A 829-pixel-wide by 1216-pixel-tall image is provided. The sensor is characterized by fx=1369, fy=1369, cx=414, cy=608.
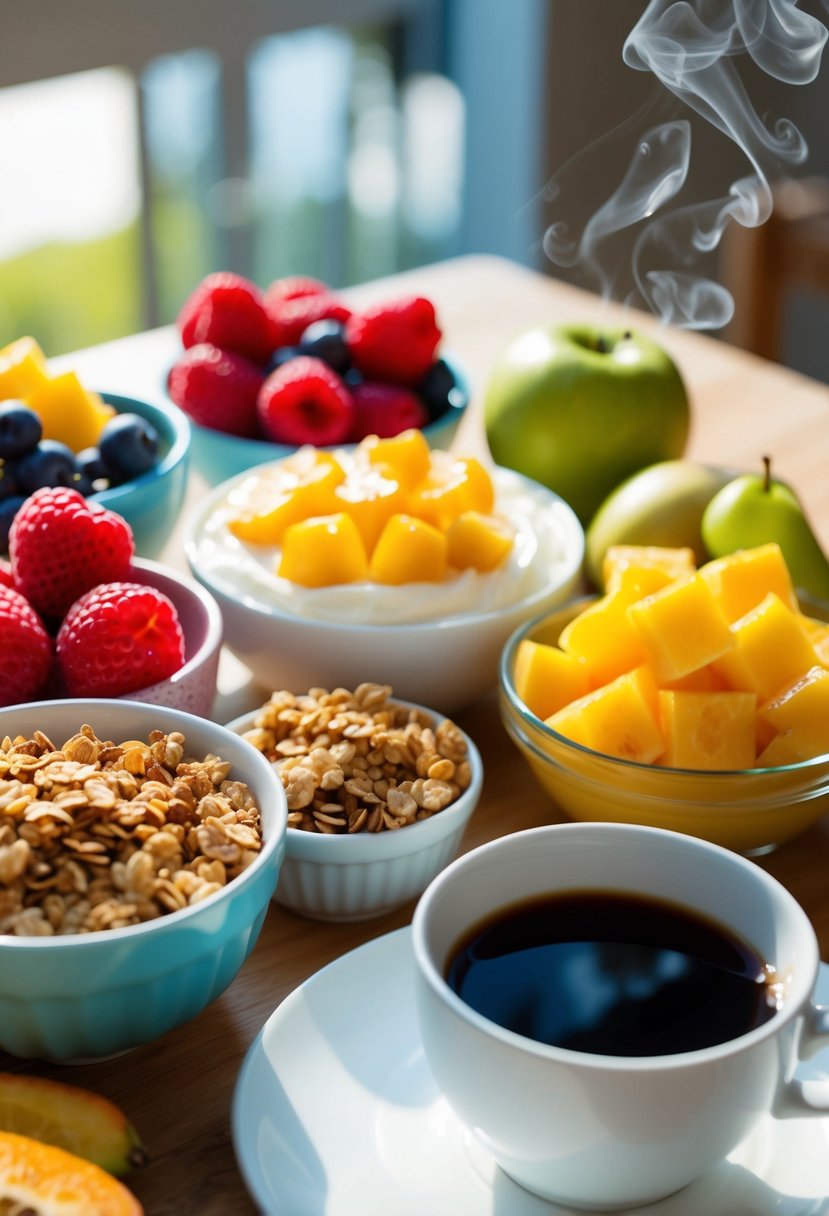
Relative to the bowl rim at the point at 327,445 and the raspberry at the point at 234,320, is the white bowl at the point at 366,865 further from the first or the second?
the raspberry at the point at 234,320

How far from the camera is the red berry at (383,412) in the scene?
1373 mm

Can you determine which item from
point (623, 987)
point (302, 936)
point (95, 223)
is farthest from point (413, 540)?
point (95, 223)

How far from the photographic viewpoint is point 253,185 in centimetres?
324

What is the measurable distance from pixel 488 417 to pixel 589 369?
0.40 feet

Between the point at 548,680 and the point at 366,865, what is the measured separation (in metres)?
0.19

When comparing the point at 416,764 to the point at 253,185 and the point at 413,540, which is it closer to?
the point at 413,540

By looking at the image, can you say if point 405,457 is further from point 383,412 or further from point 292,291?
point 292,291

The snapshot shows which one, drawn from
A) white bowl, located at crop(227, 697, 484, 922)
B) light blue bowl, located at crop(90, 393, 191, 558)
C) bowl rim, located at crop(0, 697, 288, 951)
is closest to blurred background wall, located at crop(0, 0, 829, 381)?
light blue bowl, located at crop(90, 393, 191, 558)

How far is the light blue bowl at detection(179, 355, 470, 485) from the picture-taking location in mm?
1333

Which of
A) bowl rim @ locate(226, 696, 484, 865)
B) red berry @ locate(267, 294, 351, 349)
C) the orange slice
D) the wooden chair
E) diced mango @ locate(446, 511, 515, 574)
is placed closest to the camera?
the orange slice

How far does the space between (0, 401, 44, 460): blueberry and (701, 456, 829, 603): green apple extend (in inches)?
23.6

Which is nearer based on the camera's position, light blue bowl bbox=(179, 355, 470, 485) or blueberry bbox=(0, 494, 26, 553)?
blueberry bbox=(0, 494, 26, 553)

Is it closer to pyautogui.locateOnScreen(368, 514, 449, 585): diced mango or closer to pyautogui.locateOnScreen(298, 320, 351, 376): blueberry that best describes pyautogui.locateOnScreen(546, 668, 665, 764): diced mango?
pyautogui.locateOnScreen(368, 514, 449, 585): diced mango

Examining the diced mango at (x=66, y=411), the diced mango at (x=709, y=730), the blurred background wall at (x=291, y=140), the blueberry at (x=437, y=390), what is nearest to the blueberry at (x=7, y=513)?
the diced mango at (x=66, y=411)
